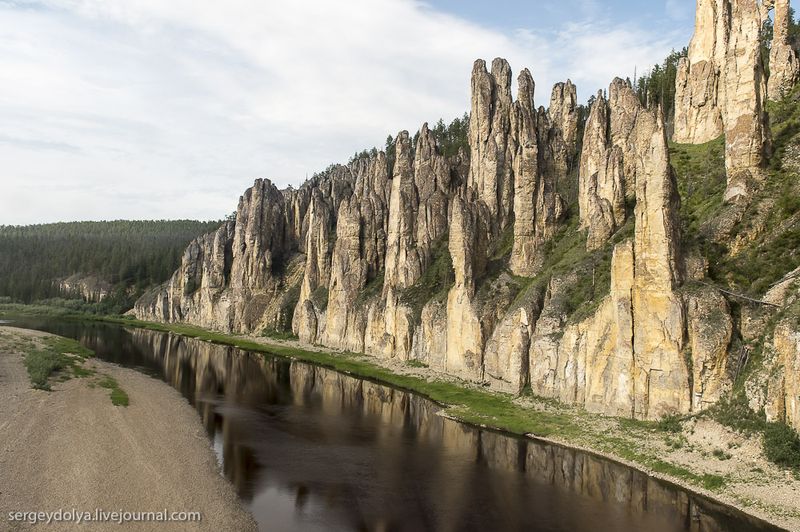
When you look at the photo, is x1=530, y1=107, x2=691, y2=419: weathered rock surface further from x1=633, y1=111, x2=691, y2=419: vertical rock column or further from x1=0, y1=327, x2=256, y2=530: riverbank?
x1=0, y1=327, x2=256, y2=530: riverbank

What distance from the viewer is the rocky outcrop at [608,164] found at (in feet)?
248

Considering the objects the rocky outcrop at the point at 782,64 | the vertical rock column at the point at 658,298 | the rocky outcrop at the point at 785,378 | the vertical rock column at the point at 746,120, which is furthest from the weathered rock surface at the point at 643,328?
the rocky outcrop at the point at 782,64

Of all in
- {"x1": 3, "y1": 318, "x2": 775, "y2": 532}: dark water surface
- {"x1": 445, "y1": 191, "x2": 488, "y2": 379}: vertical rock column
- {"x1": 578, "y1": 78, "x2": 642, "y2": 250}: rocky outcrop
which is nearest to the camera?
{"x1": 3, "y1": 318, "x2": 775, "y2": 532}: dark water surface

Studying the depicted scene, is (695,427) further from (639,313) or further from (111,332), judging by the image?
(111,332)

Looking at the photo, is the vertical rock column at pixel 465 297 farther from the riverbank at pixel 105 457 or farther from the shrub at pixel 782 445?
the shrub at pixel 782 445

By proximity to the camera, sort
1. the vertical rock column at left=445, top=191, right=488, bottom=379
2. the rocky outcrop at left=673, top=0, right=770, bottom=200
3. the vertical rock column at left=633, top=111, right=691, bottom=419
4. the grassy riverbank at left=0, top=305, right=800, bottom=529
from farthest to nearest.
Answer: the vertical rock column at left=445, top=191, right=488, bottom=379 → the rocky outcrop at left=673, top=0, right=770, bottom=200 → the vertical rock column at left=633, top=111, right=691, bottom=419 → the grassy riverbank at left=0, top=305, right=800, bottom=529

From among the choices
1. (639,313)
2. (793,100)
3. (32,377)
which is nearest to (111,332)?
(32,377)

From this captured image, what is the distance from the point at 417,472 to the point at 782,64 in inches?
2908

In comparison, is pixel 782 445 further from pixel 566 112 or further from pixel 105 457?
pixel 566 112

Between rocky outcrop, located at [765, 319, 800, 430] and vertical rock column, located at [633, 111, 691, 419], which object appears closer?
rocky outcrop, located at [765, 319, 800, 430]

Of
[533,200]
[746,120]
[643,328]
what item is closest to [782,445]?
[643,328]

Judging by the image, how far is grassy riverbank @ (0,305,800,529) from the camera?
38.3m

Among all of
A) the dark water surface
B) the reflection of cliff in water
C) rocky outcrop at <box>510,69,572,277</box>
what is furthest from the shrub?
rocky outcrop at <box>510,69,572,277</box>

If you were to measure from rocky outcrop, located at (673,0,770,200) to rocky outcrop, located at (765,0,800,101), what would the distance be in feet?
16.9
